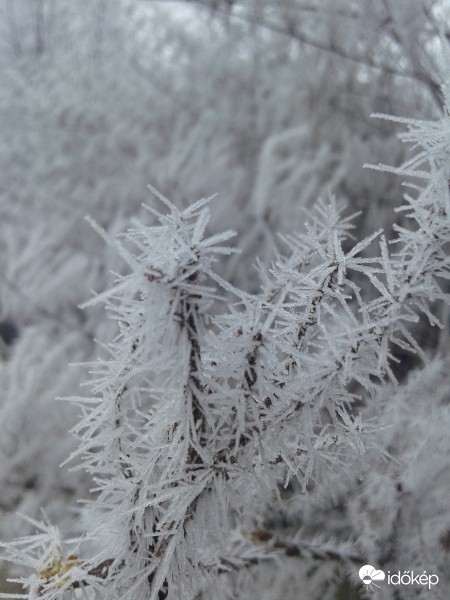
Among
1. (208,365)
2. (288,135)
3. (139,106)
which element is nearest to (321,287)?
(208,365)

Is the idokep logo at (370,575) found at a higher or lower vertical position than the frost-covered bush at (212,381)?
lower

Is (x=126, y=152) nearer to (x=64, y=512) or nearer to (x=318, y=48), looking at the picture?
(x=318, y=48)

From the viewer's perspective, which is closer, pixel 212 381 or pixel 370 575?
Result: pixel 212 381

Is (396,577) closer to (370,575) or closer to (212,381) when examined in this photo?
(370,575)

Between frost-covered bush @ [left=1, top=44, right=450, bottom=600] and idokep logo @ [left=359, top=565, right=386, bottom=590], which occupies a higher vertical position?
frost-covered bush @ [left=1, top=44, right=450, bottom=600]

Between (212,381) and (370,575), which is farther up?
(212,381)

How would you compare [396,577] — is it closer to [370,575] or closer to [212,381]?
[370,575]

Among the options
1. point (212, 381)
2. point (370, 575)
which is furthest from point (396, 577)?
point (212, 381)

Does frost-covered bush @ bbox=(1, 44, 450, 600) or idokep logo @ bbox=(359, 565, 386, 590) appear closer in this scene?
frost-covered bush @ bbox=(1, 44, 450, 600)
